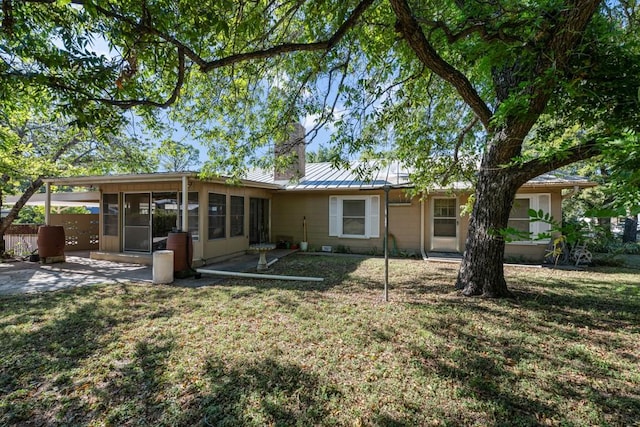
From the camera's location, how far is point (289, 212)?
40.6 ft

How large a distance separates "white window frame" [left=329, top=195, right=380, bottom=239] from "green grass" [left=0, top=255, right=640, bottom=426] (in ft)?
18.5

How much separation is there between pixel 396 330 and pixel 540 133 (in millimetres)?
3846

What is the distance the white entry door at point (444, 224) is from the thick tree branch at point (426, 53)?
592cm

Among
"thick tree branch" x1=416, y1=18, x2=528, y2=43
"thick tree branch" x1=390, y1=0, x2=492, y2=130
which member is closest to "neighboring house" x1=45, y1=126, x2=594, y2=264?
"thick tree branch" x1=390, y1=0, x2=492, y2=130

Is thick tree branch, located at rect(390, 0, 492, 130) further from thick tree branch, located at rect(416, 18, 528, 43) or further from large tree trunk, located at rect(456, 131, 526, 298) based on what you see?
large tree trunk, located at rect(456, 131, 526, 298)

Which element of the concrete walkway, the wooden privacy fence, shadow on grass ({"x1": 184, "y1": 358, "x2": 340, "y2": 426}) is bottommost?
shadow on grass ({"x1": 184, "y1": 358, "x2": 340, "y2": 426})

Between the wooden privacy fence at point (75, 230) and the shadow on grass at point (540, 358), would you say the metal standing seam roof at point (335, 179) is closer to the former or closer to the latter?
the shadow on grass at point (540, 358)

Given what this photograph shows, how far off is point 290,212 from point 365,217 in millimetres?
3078

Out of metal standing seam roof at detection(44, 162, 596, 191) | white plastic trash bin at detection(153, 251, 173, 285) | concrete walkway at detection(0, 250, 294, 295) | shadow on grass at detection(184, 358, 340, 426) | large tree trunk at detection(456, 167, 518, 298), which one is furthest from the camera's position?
metal standing seam roof at detection(44, 162, 596, 191)

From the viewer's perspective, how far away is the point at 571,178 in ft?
30.1

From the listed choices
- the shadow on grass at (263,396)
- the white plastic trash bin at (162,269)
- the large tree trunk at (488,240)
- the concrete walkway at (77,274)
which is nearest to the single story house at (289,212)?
the concrete walkway at (77,274)

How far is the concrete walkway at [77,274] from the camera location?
6.46m

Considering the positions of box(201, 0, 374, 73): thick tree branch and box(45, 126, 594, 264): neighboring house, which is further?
box(45, 126, 594, 264): neighboring house

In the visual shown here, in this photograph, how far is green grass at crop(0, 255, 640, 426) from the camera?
8.00 feet
